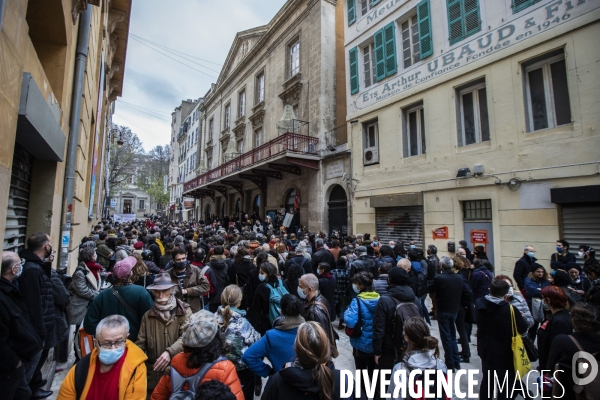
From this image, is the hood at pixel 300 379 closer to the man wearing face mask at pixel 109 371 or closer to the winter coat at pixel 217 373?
the winter coat at pixel 217 373

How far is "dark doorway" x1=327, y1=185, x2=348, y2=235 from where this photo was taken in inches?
534

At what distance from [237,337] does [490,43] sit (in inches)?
400

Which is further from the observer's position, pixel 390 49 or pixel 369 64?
pixel 369 64

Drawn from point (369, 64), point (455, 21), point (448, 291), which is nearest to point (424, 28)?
point (455, 21)

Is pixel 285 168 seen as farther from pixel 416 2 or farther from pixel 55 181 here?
pixel 55 181

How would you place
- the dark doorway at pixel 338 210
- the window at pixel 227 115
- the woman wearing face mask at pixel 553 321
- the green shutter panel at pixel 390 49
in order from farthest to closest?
the window at pixel 227 115 → the dark doorway at pixel 338 210 → the green shutter panel at pixel 390 49 → the woman wearing face mask at pixel 553 321

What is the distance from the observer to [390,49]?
11.5m

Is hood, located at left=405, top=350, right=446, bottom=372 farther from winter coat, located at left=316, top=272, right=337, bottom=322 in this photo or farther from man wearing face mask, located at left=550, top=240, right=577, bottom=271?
man wearing face mask, located at left=550, top=240, right=577, bottom=271

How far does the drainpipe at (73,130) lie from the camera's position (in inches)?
221

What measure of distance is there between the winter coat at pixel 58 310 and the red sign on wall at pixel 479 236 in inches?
374

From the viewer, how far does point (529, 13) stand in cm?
777

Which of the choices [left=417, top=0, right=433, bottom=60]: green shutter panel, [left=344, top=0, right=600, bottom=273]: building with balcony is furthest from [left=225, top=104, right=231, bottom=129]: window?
[left=417, top=0, right=433, bottom=60]: green shutter panel

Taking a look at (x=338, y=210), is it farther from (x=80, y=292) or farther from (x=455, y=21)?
(x=80, y=292)

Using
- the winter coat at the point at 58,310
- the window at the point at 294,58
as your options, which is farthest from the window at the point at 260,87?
the winter coat at the point at 58,310
